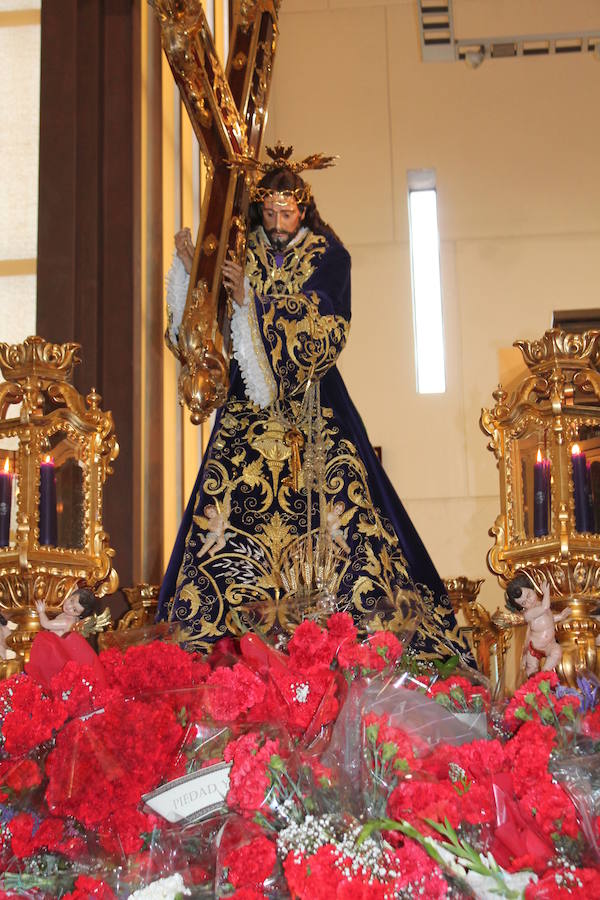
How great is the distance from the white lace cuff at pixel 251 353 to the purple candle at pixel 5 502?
0.62 m

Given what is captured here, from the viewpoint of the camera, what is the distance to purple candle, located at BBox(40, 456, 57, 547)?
2191 millimetres

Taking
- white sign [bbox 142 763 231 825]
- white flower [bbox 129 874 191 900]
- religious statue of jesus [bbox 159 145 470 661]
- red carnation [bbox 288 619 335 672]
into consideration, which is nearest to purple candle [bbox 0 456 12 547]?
religious statue of jesus [bbox 159 145 470 661]

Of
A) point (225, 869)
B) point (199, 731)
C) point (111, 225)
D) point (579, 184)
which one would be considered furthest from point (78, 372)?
point (579, 184)

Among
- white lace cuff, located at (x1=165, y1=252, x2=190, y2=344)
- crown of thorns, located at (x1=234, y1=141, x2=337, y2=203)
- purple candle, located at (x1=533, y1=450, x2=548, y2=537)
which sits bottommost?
purple candle, located at (x1=533, y1=450, x2=548, y2=537)

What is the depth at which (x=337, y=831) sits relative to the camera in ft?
3.99

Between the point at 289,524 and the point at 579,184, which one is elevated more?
the point at 579,184

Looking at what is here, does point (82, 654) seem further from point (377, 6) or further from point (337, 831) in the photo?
point (377, 6)

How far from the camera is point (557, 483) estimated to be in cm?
228

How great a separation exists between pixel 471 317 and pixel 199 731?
3.64 meters

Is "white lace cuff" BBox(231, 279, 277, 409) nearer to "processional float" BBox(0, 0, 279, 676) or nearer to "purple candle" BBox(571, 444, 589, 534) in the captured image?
"processional float" BBox(0, 0, 279, 676)

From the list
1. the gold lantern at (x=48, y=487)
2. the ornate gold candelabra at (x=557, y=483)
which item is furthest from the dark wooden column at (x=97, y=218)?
the ornate gold candelabra at (x=557, y=483)

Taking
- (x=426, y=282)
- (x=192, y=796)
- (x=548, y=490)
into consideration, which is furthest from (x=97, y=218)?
(x=192, y=796)

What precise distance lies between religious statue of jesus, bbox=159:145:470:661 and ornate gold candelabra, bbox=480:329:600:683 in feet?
0.83

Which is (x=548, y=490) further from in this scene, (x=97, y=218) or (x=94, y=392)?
(x=97, y=218)
